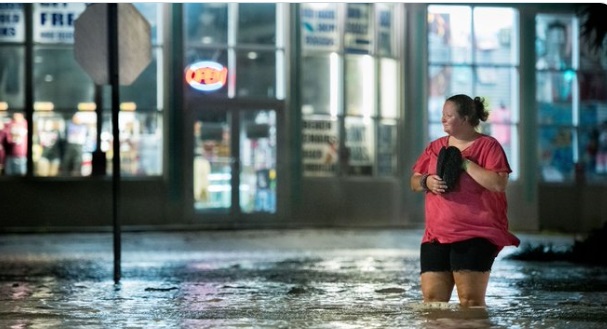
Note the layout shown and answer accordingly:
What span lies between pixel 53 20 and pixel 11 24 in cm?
72

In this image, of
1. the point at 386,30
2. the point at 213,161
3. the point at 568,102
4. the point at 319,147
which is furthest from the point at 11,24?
the point at 568,102

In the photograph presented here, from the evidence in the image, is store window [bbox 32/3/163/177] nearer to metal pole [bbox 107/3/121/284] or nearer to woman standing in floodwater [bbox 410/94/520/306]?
metal pole [bbox 107/3/121/284]

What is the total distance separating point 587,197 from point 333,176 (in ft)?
17.1

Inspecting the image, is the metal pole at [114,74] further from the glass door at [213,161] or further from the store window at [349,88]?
the store window at [349,88]

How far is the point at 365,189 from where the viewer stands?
19.5 meters

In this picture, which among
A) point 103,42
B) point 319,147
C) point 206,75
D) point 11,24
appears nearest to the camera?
point 103,42

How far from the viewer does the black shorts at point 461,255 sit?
6922 millimetres

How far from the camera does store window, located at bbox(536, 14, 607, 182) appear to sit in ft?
67.8

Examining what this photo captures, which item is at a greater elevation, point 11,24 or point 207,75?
point 11,24

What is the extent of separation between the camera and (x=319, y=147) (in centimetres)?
1925

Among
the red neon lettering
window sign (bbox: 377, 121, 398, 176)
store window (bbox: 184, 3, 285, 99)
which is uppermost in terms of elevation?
store window (bbox: 184, 3, 285, 99)

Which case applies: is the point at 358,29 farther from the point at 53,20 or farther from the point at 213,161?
the point at 53,20

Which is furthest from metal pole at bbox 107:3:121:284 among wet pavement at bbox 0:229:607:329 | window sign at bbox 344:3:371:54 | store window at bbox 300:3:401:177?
window sign at bbox 344:3:371:54

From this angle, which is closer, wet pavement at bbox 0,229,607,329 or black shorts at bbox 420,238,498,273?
black shorts at bbox 420,238,498,273
